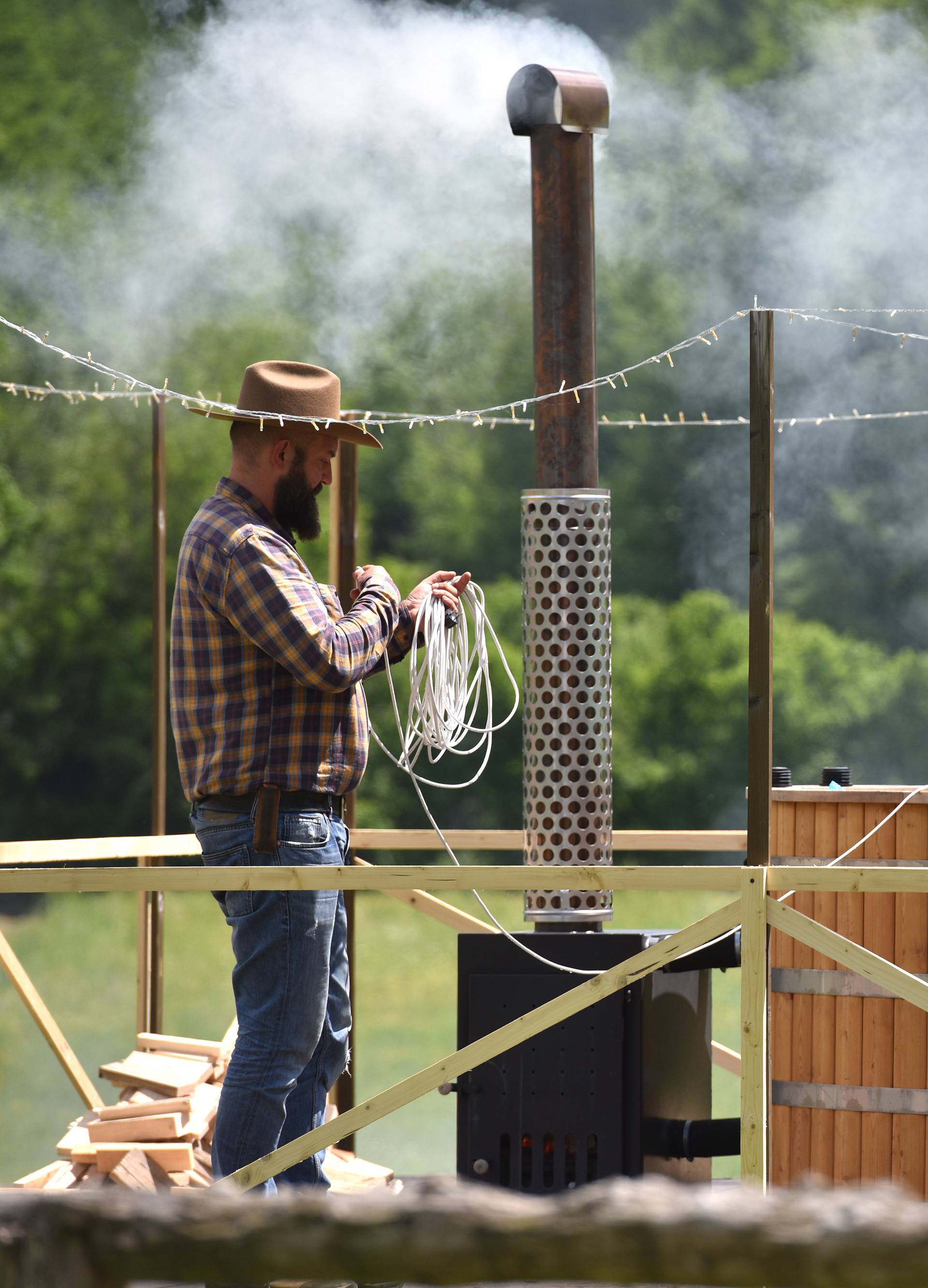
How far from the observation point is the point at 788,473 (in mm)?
17703

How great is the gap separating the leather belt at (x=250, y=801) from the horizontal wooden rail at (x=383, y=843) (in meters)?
0.87

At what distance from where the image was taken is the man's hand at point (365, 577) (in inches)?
118

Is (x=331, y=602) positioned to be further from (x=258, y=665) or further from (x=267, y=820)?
(x=267, y=820)

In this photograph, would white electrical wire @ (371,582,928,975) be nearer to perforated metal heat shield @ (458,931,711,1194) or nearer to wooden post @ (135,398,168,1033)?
perforated metal heat shield @ (458,931,711,1194)

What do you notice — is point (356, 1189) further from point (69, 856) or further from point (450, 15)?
point (450, 15)

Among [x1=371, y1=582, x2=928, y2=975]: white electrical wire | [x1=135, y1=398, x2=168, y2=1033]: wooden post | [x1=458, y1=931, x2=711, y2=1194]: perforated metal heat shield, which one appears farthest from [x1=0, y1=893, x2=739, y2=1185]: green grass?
[x1=458, y1=931, x2=711, y2=1194]: perforated metal heat shield

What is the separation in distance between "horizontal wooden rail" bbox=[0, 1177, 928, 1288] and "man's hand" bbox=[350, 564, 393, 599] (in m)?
2.11

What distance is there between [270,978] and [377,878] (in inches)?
9.8

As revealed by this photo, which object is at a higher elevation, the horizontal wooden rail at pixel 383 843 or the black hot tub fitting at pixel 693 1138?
the horizontal wooden rail at pixel 383 843

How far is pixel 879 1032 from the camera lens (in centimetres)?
328

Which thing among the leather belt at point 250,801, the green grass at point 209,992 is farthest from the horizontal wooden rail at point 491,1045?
the green grass at point 209,992

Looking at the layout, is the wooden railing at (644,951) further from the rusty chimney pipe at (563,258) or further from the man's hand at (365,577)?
the rusty chimney pipe at (563,258)

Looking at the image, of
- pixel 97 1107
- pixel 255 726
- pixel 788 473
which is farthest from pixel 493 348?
pixel 255 726

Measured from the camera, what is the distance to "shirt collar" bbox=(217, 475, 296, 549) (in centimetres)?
288
